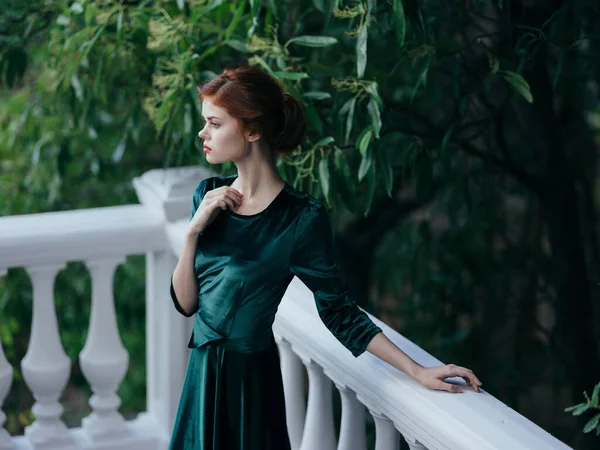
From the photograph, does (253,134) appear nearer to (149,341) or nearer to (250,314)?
(250,314)

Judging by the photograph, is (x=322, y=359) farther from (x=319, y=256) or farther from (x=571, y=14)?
(x=571, y=14)

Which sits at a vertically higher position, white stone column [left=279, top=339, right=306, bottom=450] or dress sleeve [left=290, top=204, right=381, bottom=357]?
dress sleeve [left=290, top=204, right=381, bottom=357]

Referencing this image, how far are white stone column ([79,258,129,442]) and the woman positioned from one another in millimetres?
795

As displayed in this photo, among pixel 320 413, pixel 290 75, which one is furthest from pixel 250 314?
pixel 290 75

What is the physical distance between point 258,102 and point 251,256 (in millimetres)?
234

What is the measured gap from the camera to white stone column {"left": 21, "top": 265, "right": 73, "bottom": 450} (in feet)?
8.18

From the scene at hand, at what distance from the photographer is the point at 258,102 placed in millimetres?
1657

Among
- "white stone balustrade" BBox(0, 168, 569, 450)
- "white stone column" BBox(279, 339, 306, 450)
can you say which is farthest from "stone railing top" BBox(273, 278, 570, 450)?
"white stone column" BBox(279, 339, 306, 450)

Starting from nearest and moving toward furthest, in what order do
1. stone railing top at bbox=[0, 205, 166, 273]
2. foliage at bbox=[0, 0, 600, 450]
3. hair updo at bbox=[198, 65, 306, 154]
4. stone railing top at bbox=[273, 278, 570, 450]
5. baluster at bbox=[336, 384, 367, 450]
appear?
Result: stone railing top at bbox=[273, 278, 570, 450] < hair updo at bbox=[198, 65, 306, 154] < baluster at bbox=[336, 384, 367, 450] < foliage at bbox=[0, 0, 600, 450] < stone railing top at bbox=[0, 205, 166, 273]

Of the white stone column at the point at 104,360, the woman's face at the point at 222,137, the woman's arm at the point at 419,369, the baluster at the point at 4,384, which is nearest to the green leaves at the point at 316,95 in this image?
the woman's face at the point at 222,137

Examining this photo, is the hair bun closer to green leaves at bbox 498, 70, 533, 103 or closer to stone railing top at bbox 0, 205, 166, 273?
green leaves at bbox 498, 70, 533, 103

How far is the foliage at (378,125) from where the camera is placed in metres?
2.15

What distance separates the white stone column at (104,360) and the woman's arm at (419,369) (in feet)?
3.37

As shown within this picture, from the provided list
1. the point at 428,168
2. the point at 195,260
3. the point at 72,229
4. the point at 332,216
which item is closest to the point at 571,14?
the point at 428,168
